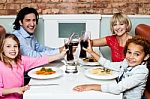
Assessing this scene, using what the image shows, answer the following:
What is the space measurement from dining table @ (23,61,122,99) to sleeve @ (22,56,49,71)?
0.84 feet

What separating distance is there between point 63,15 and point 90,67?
4.20 feet

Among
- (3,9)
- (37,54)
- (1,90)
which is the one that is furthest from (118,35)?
(3,9)

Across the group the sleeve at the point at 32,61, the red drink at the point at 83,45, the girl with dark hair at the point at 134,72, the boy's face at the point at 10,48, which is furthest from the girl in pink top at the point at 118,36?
the boy's face at the point at 10,48

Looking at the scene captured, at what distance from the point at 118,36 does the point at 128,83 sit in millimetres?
1021

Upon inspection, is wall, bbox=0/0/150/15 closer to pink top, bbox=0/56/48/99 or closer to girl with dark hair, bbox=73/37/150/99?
pink top, bbox=0/56/48/99

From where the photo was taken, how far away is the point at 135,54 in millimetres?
2043

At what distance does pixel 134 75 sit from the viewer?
1.95 metres

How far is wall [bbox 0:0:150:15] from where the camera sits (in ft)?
11.4

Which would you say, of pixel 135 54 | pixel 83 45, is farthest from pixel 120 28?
pixel 135 54

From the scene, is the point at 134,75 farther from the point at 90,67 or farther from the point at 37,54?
the point at 37,54

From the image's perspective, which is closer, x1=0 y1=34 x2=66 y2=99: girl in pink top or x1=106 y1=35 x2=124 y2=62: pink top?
x1=0 y1=34 x2=66 y2=99: girl in pink top

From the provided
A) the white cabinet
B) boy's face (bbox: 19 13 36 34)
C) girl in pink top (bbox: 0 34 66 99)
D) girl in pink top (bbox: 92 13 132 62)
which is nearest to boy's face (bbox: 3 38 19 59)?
girl in pink top (bbox: 0 34 66 99)

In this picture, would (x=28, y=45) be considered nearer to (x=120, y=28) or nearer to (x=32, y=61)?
(x=32, y=61)

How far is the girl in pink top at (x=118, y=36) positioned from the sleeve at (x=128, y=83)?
31.8 inches
